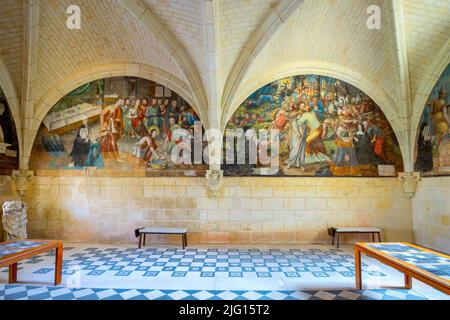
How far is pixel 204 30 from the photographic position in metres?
5.69

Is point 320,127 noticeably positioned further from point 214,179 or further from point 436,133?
point 214,179

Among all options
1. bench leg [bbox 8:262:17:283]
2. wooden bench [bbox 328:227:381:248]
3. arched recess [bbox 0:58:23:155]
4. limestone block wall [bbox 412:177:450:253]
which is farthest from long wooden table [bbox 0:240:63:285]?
limestone block wall [bbox 412:177:450:253]

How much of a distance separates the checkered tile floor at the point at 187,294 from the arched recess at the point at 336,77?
174 inches

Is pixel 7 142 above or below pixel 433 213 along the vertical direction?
above

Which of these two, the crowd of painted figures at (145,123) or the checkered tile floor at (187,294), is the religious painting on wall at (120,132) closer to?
the crowd of painted figures at (145,123)

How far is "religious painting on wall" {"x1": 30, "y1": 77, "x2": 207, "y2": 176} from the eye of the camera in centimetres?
755

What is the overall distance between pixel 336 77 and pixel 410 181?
3275 millimetres

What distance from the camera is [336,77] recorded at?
306 inches

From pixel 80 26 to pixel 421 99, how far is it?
8185mm

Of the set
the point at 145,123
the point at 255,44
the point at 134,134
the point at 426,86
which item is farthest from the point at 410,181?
the point at 134,134

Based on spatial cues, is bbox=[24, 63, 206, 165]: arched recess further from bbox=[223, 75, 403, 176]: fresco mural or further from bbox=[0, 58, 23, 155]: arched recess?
bbox=[223, 75, 403, 176]: fresco mural

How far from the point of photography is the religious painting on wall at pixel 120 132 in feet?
24.8

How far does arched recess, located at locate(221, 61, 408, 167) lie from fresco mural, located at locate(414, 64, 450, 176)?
481mm

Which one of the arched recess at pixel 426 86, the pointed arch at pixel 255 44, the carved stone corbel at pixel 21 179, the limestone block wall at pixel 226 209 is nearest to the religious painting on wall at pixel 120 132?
the carved stone corbel at pixel 21 179
